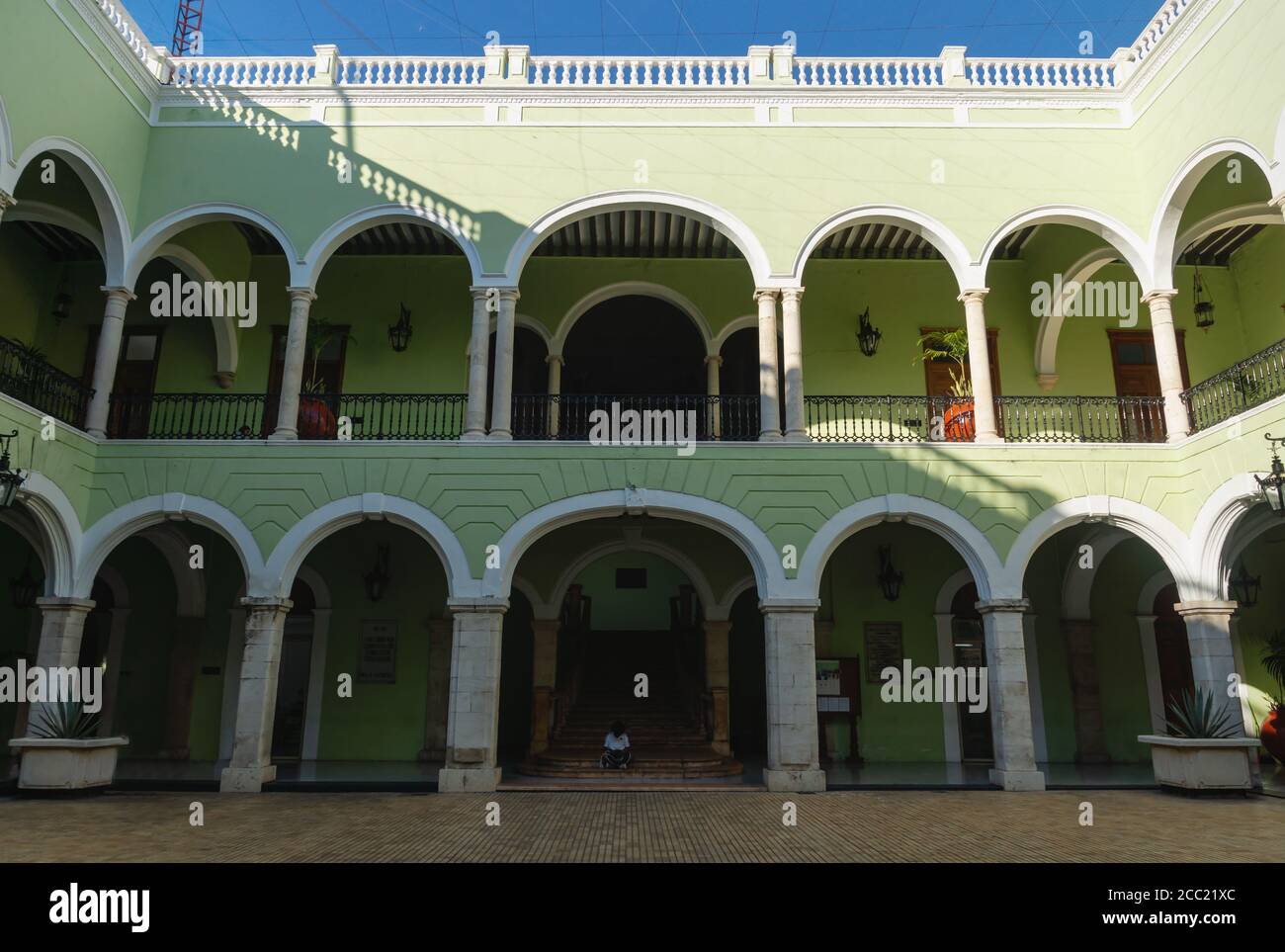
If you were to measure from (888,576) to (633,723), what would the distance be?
175 inches

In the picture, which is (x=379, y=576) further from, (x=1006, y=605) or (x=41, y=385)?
(x=1006, y=605)

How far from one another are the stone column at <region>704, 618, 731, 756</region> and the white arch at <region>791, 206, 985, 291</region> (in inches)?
207

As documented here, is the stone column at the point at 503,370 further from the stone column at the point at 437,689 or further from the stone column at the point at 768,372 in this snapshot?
the stone column at the point at 437,689

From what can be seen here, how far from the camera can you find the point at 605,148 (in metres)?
12.3

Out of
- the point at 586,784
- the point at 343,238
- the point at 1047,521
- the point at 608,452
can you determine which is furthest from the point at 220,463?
the point at 1047,521

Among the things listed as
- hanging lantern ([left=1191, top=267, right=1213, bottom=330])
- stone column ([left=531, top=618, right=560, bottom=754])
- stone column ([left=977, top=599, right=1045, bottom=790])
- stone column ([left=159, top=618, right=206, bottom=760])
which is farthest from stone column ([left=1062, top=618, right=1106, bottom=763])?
stone column ([left=159, top=618, right=206, bottom=760])

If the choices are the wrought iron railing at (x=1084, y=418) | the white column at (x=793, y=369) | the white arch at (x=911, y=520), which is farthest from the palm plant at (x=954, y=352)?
the white column at (x=793, y=369)

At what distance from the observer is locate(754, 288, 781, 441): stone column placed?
37.1 ft

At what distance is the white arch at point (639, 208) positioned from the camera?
11.9 m

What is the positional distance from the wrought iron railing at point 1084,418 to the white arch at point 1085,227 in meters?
1.74

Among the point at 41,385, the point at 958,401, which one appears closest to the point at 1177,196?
the point at 958,401

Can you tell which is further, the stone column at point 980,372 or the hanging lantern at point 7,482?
the stone column at point 980,372

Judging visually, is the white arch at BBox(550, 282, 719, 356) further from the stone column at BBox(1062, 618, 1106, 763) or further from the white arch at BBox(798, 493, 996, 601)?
the stone column at BBox(1062, 618, 1106, 763)

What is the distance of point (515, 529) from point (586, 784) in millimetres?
3209
